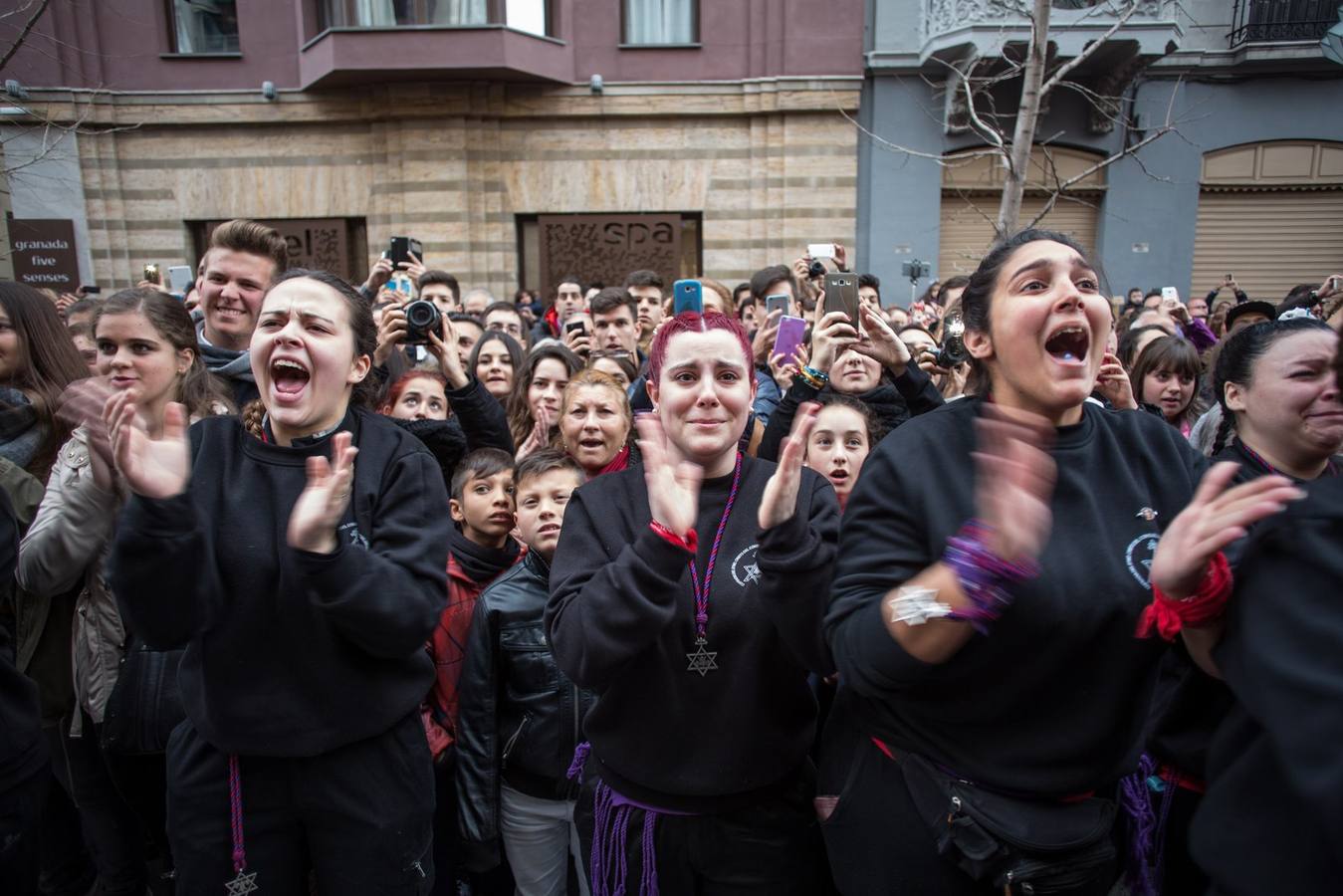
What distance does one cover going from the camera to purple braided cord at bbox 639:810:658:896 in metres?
1.75

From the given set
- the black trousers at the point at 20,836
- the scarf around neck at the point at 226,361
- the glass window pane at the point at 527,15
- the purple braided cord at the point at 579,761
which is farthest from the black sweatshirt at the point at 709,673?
the glass window pane at the point at 527,15

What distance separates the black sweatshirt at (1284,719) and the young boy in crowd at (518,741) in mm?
1654

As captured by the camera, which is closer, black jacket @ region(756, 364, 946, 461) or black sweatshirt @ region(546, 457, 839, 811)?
black sweatshirt @ region(546, 457, 839, 811)

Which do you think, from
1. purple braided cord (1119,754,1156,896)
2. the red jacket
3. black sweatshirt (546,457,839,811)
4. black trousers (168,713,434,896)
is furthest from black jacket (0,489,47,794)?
purple braided cord (1119,754,1156,896)

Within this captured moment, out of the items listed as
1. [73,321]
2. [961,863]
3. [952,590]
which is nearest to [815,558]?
[952,590]

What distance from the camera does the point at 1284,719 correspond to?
3.34 feet

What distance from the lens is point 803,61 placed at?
1103cm

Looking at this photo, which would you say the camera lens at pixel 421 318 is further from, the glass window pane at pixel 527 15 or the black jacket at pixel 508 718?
the glass window pane at pixel 527 15

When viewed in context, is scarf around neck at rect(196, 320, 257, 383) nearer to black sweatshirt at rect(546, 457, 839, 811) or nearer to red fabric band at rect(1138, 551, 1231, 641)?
black sweatshirt at rect(546, 457, 839, 811)

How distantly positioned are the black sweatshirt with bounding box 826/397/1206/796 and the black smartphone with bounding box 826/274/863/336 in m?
1.18

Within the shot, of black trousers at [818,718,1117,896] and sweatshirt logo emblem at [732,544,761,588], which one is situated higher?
sweatshirt logo emblem at [732,544,761,588]

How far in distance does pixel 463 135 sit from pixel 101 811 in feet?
33.8

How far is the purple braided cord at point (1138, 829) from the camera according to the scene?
1.77m

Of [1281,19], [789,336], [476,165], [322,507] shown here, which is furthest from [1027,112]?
[1281,19]
